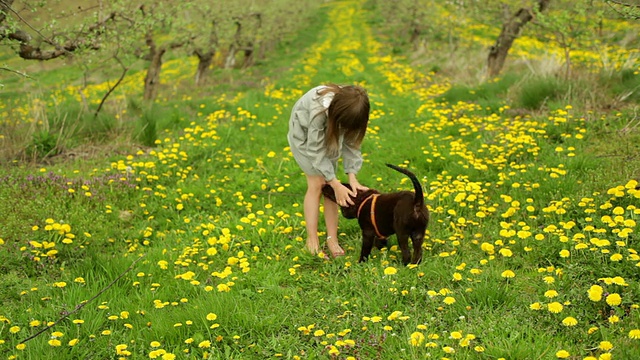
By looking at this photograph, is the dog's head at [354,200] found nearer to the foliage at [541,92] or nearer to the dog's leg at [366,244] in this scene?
the dog's leg at [366,244]

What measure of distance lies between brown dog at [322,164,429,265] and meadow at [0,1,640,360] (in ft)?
0.60

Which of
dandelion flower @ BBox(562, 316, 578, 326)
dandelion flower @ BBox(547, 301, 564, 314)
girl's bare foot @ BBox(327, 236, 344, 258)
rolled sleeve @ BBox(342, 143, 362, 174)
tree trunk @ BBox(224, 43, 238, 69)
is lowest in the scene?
tree trunk @ BBox(224, 43, 238, 69)

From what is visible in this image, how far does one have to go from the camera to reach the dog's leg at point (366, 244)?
4141 millimetres

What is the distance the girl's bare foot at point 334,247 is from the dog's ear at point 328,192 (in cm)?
39

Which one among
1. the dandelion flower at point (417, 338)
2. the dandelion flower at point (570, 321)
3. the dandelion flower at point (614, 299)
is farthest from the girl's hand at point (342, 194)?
the dandelion flower at point (614, 299)

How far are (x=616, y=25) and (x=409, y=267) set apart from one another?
1082 inches

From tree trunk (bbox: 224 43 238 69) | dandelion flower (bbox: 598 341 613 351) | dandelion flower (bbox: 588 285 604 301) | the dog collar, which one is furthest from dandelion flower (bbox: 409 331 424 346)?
tree trunk (bbox: 224 43 238 69)

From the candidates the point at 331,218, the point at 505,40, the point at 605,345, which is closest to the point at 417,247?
the point at 331,218

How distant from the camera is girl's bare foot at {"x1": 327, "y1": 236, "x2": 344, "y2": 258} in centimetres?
441

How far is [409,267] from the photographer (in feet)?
12.6

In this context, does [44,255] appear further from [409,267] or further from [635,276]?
[635,276]

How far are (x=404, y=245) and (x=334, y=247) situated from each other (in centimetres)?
80

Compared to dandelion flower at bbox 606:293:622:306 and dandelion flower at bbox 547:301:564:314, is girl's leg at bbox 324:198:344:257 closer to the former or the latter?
dandelion flower at bbox 547:301:564:314

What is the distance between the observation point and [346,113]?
394cm
